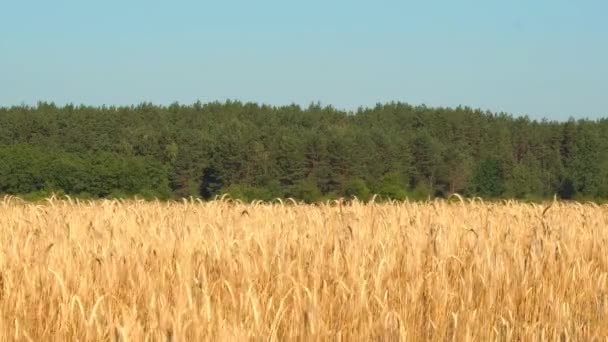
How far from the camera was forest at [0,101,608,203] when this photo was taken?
193ft

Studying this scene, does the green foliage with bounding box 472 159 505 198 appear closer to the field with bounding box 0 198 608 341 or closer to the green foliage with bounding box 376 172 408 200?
the green foliage with bounding box 376 172 408 200

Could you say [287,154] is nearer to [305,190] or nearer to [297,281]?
[305,190]

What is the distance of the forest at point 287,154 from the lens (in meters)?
58.9

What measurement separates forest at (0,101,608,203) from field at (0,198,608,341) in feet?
132

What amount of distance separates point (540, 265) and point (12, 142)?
Answer: 255ft

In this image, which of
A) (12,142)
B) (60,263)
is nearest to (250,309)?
(60,263)

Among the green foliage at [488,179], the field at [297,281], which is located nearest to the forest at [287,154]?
the green foliage at [488,179]

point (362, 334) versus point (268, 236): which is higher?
point (268, 236)

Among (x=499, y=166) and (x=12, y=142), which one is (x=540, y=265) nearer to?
(x=499, y=166)

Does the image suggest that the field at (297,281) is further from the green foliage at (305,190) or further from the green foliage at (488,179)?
the green foliage at (488,179)

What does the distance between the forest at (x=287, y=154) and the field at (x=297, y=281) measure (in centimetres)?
4038

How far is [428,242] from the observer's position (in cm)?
625

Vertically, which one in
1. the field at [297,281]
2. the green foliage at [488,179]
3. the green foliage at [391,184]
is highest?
the green foliage at [488,179]

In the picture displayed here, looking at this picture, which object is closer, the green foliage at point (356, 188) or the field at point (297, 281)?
the field at point (297, 281)
